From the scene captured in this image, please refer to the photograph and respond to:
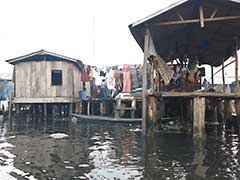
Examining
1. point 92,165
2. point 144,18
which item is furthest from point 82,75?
point 92,165

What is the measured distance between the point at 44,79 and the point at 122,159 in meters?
17.0

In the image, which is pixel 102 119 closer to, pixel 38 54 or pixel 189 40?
pixel 38 54

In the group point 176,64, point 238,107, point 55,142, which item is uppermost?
point 176,64

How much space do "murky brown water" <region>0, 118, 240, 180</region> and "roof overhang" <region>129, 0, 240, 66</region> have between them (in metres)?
4.18

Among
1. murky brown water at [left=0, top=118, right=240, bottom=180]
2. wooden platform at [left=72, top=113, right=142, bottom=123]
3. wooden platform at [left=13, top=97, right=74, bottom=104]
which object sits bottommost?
murky brown water at [left=0, top=118, right=240, bottom=180]

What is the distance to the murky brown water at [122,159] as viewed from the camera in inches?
277

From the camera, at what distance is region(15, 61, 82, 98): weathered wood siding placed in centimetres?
2447

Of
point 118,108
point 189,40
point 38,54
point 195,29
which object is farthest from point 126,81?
point 195,29

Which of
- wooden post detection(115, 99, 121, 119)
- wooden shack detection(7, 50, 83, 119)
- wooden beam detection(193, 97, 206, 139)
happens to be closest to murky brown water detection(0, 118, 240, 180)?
wooden beam detection(193, 97, 206, 139)

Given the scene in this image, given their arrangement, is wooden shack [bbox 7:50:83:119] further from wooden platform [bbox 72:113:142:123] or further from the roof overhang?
the roof overhang

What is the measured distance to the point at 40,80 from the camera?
2448 cm

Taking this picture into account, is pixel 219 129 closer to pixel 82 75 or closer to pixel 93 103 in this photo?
pixel 93 103

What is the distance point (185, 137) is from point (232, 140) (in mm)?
1730

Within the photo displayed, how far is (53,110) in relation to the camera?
26.1 meters
